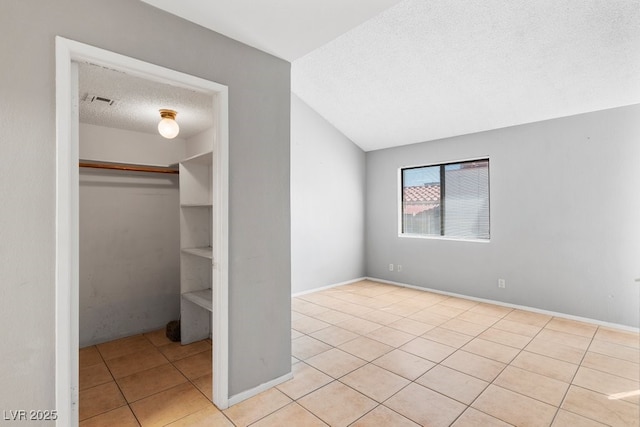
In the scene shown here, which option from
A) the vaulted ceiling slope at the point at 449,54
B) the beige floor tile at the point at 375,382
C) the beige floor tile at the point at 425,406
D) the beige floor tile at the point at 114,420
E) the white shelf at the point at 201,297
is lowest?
the beige floor tile at the point at 425,406

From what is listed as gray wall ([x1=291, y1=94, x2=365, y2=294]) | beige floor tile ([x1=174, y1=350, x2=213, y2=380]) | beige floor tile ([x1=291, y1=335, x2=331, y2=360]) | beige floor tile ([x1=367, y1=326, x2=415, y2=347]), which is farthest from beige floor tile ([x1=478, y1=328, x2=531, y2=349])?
beige floor tile ([x1=174, y1=350, x2=213, y2=380])

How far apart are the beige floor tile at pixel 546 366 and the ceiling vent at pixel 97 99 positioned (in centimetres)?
395

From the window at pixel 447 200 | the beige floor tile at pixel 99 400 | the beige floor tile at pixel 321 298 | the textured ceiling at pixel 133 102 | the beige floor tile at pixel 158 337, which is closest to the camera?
the beige floor tile at pixel 99 400

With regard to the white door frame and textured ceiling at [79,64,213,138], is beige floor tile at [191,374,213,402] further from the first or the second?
textured ceiling at [79,64,213,138]

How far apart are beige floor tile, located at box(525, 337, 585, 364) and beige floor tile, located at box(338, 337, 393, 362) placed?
1.37 meters

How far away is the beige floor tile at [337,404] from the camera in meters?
1.97

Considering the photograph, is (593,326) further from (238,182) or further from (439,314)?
(238,182)

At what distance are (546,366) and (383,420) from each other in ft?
5.43

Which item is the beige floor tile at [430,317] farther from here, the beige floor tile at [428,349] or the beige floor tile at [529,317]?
the beige floor tile at [529,317]

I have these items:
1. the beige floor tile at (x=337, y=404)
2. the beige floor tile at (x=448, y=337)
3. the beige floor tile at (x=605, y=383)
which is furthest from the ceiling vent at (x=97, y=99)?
the beige floor tile at (x=605, y=383)

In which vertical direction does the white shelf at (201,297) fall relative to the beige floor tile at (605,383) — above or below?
above

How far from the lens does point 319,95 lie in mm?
4586

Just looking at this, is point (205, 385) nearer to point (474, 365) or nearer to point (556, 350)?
point (474, 365)

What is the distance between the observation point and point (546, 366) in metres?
2.63
